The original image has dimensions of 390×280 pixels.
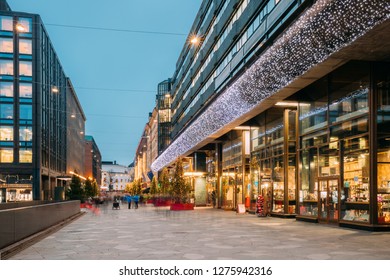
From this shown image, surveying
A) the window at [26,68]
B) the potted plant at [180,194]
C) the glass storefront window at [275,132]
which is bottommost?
the potted plant at [180,194]

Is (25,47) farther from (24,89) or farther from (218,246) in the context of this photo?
(218,246)

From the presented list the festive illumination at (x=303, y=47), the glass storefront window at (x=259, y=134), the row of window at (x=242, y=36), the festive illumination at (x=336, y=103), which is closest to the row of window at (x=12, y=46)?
the row of window at (x=242, y=36)

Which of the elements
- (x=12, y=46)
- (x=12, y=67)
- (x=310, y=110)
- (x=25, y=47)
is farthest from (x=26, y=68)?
(x=310, y=110)

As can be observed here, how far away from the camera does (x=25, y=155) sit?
66.9m

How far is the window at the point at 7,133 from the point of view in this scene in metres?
66.6

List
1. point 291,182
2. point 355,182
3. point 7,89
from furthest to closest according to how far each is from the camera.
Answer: point 7,89 → point 291,182 → point 355,182

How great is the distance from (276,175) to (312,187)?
4.69 metres

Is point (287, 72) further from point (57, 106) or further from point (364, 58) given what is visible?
point (57, 106)

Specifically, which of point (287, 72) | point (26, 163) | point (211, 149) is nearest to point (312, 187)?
point (287, 72)

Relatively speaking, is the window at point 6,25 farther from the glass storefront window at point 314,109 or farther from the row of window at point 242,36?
the glass storefront window at point 314,109

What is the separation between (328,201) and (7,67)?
58.4 meters

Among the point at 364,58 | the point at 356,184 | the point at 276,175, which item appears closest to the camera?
the point at 364,58

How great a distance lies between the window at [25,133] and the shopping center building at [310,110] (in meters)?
38.1

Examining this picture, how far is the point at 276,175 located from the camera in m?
27.8
